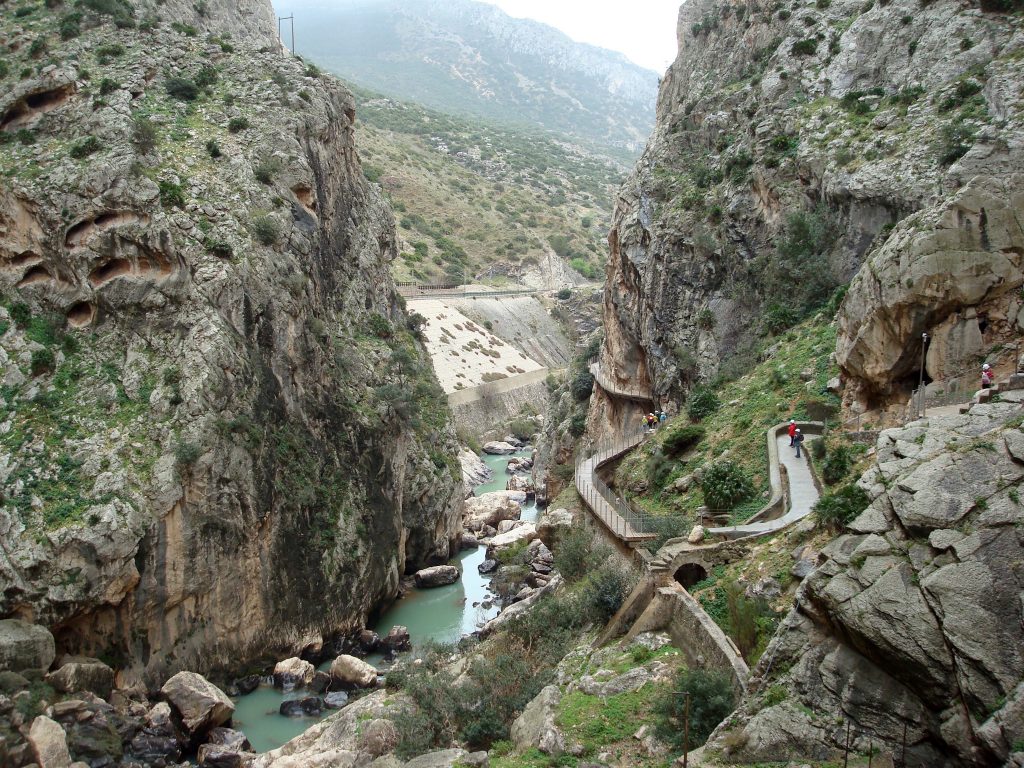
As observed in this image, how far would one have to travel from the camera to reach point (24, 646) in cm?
2402

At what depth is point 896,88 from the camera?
34344 millimetres

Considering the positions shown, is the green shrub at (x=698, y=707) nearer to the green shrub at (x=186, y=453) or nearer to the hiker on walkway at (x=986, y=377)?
the hiker on walkway at (x=986, y=377)

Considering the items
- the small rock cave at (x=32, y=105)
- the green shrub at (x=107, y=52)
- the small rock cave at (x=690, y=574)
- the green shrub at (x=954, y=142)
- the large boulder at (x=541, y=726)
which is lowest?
the large boulder at (x=541, y=726)

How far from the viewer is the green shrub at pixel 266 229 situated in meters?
34.9

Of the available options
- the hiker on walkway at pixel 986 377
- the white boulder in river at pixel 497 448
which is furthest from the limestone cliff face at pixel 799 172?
the white boulder in river at pixel 497 448

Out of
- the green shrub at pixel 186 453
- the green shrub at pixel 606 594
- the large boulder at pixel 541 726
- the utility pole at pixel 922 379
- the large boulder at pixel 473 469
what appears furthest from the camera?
the large boulder at pixel 473 469

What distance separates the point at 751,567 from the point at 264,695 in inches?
730

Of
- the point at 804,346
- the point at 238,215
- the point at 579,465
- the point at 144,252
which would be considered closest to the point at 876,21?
the point at 804,346

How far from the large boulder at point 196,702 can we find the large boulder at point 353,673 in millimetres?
3765

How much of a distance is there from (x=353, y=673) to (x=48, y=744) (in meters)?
9.86

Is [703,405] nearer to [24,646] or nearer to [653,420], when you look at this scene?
[653,420]

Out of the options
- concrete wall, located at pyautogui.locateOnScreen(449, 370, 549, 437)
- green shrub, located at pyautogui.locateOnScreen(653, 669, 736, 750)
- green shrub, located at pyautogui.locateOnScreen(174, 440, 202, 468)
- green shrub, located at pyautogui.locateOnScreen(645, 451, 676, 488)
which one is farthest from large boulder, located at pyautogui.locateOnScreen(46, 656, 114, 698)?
concrete wall, located at pyautogui.locateOnScreen(449, 370, 549, 437)

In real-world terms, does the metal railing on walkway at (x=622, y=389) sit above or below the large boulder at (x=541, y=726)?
above

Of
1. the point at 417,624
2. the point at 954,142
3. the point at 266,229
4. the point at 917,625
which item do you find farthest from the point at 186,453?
the point at 954,142
